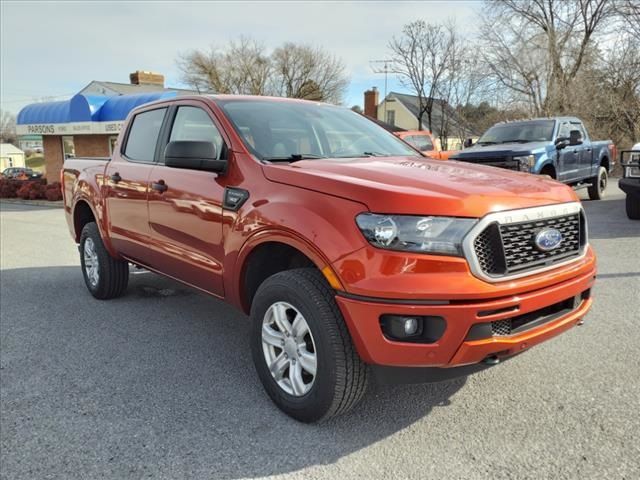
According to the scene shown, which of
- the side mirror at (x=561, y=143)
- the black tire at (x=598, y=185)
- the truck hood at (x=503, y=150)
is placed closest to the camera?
the truck hood at (x=503, y=150)

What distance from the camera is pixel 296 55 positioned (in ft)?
129

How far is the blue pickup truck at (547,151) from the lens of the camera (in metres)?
9.27

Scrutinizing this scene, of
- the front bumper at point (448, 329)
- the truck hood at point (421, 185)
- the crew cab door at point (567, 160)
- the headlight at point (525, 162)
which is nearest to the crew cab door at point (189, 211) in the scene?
the truck hood at point (421, 185)

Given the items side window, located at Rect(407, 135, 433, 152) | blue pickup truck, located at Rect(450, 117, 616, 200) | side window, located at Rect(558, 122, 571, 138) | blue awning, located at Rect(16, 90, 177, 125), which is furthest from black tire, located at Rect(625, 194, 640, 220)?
blue awning, located at Rect(16, 90, 177, 125)

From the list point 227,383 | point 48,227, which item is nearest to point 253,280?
point 227,383

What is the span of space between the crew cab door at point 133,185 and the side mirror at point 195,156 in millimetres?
1010

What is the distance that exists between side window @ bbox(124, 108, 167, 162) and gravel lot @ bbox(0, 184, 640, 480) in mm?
1555

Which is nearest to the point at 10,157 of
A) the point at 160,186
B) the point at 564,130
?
the point at 564,130

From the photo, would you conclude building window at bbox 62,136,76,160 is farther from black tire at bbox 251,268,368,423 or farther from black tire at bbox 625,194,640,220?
black tire at bbox 251,268,368,423

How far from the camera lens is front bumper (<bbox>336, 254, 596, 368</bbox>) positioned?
7.78 ft

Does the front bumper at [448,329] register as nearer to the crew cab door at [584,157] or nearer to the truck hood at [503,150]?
the truck hood at [503,150]

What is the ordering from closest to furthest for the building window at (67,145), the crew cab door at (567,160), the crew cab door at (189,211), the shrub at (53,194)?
1. the crew cab door at (189,211)
2. the crew cab door at (567,160)
3. the shrub at (53,194)
4. the building window at (67,145)

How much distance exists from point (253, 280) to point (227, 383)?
740mm

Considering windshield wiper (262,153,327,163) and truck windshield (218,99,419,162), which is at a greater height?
truck windshield (218,99,419,162)
